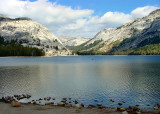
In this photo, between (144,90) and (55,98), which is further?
(144,90)

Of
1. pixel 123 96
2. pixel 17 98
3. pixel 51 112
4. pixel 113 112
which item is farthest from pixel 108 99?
pixel 17 98

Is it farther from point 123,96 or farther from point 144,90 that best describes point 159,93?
point 123,96

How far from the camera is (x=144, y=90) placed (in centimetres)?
5253

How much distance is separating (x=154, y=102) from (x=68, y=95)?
20961 millimetres

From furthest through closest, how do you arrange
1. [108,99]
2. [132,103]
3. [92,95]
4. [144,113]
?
[92,95] < [108,99] < [132,103] < [144,113]

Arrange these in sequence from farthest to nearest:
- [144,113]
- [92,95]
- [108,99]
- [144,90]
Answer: [144,90], [92,95], [108,99], [144,113]

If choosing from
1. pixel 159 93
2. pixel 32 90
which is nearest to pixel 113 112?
pixel 159 93

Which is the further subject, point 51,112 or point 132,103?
point 132,103

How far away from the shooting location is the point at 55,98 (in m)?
44.1

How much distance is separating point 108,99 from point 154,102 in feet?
33.7

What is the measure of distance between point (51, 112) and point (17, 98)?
57.5 ft

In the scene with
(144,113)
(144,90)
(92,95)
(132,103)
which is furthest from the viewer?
(144,90)

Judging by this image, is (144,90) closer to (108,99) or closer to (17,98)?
(108,99)

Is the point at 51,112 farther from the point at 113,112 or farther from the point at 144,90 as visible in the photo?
the point at 144,90
